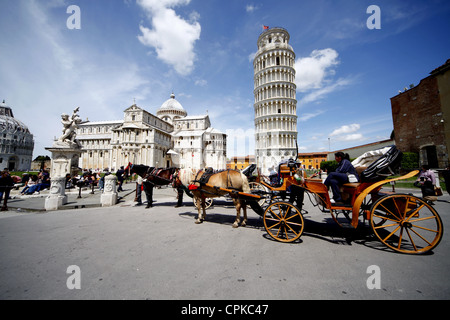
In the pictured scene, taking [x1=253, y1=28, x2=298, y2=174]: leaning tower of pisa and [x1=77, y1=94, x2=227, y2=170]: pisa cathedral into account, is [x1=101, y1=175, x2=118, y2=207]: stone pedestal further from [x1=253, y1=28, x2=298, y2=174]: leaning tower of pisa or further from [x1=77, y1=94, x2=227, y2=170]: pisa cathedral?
[x1=253, y1=28, x2=298, y2=174]: leaning tower of pisa

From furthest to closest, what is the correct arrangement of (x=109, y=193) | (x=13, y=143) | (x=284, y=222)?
(x=13, y=143)
(x=109, y=193)
(x=284, y=222)

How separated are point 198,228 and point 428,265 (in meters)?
4.72

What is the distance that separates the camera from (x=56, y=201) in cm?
737

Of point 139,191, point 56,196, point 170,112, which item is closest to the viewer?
point 56,196

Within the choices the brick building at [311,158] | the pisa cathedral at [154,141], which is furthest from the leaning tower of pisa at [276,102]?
the brick building at [311,158]

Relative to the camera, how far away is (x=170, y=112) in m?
63.6

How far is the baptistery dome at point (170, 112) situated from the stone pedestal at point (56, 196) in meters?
59.1

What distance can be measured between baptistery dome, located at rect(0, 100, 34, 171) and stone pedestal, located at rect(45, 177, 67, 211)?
9063 centimetres

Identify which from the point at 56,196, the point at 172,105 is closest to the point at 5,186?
the point at 56,196

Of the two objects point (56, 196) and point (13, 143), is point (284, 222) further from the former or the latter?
point (13, 143)

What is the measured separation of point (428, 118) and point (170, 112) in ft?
212

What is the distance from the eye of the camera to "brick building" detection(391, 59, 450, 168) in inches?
692

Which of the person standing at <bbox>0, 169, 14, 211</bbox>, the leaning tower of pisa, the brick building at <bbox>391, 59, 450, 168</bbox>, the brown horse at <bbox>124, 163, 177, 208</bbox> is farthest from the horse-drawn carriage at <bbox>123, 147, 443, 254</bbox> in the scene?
the leaning tower of pisa
